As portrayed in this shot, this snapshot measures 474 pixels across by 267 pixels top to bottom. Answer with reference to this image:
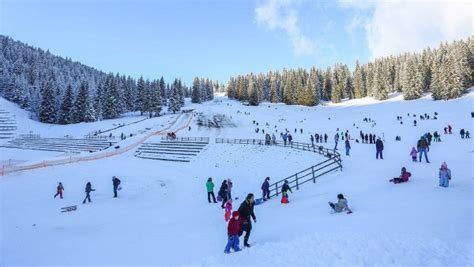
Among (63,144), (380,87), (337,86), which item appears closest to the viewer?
(63,144)

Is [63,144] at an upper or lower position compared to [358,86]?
lower

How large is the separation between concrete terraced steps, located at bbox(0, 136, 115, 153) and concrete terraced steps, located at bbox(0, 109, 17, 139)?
13163mm

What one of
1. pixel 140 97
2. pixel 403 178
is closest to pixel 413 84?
pixel 140 97

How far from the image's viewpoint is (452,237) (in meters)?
9.00

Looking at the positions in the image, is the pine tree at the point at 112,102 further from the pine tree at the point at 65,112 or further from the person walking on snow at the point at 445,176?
the person walking on snow at the point at 445,176

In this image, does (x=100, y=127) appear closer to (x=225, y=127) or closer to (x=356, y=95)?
(x=225, y=127)

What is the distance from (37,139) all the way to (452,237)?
2808 inches

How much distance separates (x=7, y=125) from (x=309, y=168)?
92.3 m

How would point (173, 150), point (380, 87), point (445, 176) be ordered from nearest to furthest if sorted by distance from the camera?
1. point (445, 176)
2. point (173, 150)
3. point (380, 87)

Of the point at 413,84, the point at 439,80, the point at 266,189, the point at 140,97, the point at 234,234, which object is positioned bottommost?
the point at 266,189

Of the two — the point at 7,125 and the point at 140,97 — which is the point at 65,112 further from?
the point at 140,97

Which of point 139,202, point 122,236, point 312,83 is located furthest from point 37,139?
point 312,83

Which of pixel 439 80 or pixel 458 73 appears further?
pixel 439 80

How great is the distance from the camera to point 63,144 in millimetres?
55312
